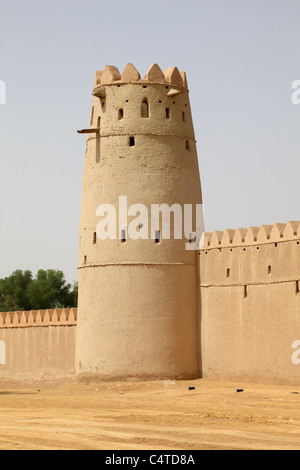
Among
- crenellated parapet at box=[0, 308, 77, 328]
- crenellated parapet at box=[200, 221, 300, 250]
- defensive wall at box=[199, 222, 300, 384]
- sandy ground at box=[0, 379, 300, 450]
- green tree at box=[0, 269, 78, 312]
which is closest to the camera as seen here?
sandy ground at box=[0, 379, 300, 450]

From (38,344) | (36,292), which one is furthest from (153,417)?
(36,292)

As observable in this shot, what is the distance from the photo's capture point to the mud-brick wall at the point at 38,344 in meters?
26.2

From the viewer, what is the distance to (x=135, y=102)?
23.8m

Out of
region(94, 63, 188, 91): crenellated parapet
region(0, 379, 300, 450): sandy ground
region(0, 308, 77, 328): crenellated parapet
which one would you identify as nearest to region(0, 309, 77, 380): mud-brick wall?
region(0, 308, 77, 328): crenellated parapet

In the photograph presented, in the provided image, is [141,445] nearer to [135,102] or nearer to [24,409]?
[24,409]

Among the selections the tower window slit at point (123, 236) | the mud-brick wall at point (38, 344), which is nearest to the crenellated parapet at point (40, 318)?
the mud-brick wall at point (38, 344)

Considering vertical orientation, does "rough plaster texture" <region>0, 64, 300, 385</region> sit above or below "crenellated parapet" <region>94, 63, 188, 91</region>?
below

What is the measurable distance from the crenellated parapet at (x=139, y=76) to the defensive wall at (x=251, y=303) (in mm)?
4341

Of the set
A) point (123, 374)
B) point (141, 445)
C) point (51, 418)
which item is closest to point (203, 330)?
point (123, 374)

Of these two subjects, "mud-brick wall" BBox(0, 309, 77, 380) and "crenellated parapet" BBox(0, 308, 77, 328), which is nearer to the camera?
"mud-brick wall" BBox(0, 309, 77, 380)

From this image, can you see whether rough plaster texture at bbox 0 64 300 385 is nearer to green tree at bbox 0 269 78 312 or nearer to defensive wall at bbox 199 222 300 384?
defensive wall at bbox 199 222 300 384

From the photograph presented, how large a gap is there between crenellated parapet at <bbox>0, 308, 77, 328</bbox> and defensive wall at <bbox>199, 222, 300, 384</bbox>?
4817mm

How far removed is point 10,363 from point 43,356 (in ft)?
6.46

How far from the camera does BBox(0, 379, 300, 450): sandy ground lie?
1227cm
